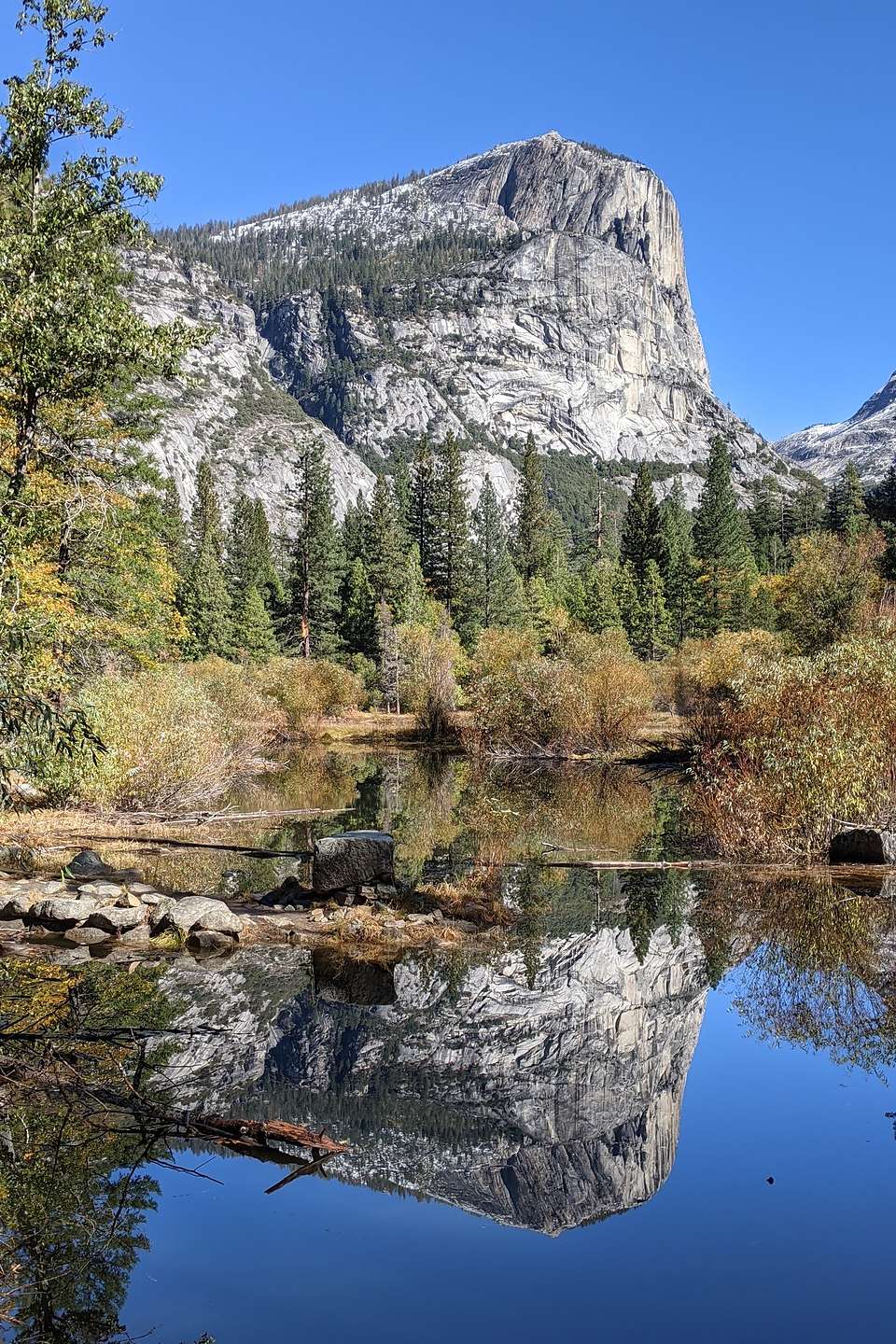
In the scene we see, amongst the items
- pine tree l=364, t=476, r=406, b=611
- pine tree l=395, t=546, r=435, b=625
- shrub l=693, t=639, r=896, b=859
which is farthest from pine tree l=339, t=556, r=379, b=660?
shrub l=693, t=639, r=896, b=859

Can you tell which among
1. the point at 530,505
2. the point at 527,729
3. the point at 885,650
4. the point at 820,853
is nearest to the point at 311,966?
the point at 820,853

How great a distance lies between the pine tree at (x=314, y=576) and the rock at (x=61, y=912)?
57404 millimetres

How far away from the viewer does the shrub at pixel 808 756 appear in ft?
54.0

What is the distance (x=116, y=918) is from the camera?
12.7m

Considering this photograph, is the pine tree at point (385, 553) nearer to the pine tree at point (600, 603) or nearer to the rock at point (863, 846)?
the pine tree at point (600, 603)

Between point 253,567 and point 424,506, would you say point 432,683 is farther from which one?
point 424,506

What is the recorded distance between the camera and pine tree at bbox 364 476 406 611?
70.8 metres

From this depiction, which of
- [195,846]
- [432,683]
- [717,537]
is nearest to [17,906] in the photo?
[195,846]

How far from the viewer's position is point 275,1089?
8180 millimetres

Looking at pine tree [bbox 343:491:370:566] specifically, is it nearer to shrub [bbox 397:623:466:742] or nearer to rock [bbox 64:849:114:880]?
shrub [bbox 397:623:466:742]

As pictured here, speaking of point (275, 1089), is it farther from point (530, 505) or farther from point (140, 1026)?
point (530, 505)

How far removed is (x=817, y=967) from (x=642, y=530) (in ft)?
243

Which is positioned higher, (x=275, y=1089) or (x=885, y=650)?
(x=885, y=650)

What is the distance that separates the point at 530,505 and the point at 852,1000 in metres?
78.6
